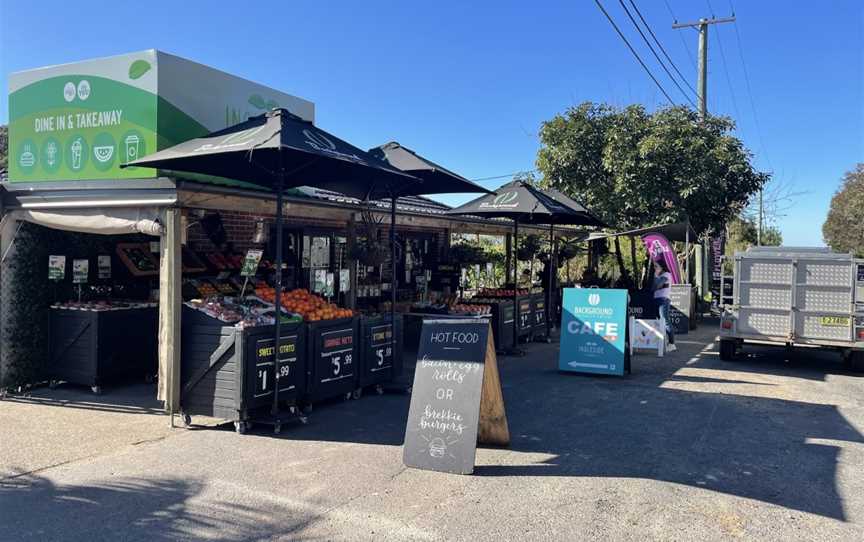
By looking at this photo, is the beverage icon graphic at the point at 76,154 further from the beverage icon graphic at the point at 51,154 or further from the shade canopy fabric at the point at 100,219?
the shade canopy fabric at the point at 100,219

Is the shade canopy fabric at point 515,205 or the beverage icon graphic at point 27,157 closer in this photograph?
the beverage icon graphic at point 27,157

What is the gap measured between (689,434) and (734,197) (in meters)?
12.2

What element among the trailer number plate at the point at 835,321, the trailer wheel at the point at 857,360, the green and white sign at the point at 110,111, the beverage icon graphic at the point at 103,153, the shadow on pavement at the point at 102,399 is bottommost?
the shadow on pavement at the point at 102,399

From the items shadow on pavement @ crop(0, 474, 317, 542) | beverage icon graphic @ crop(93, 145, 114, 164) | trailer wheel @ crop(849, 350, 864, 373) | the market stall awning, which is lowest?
shadow on pavement @ crop(0, 474, 317, 542)

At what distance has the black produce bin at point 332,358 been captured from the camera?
21.8 ft

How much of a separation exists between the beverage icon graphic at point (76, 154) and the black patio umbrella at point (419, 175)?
3.38 metres

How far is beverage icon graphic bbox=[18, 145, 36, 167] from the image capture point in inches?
299

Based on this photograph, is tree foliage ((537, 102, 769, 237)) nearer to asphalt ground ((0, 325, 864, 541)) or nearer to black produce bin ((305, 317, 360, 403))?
asphalt ground ((0, 325, 864, 541))

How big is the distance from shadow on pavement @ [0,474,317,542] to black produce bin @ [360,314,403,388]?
9.85 feet

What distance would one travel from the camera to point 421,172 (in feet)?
24.0

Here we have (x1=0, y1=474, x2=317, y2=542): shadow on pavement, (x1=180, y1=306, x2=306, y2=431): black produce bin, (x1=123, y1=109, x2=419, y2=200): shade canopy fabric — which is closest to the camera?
(x1=0, y1=474, x2=317, y2=542): shadow on pavement

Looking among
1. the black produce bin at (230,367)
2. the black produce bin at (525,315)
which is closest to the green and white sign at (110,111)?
the black produce bin at (230,367)

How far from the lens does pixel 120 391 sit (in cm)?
762

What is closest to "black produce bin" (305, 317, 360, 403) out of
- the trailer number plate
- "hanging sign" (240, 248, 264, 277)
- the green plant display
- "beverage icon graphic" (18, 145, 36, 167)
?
"hanging sign" (240, 248, 264, 277)
